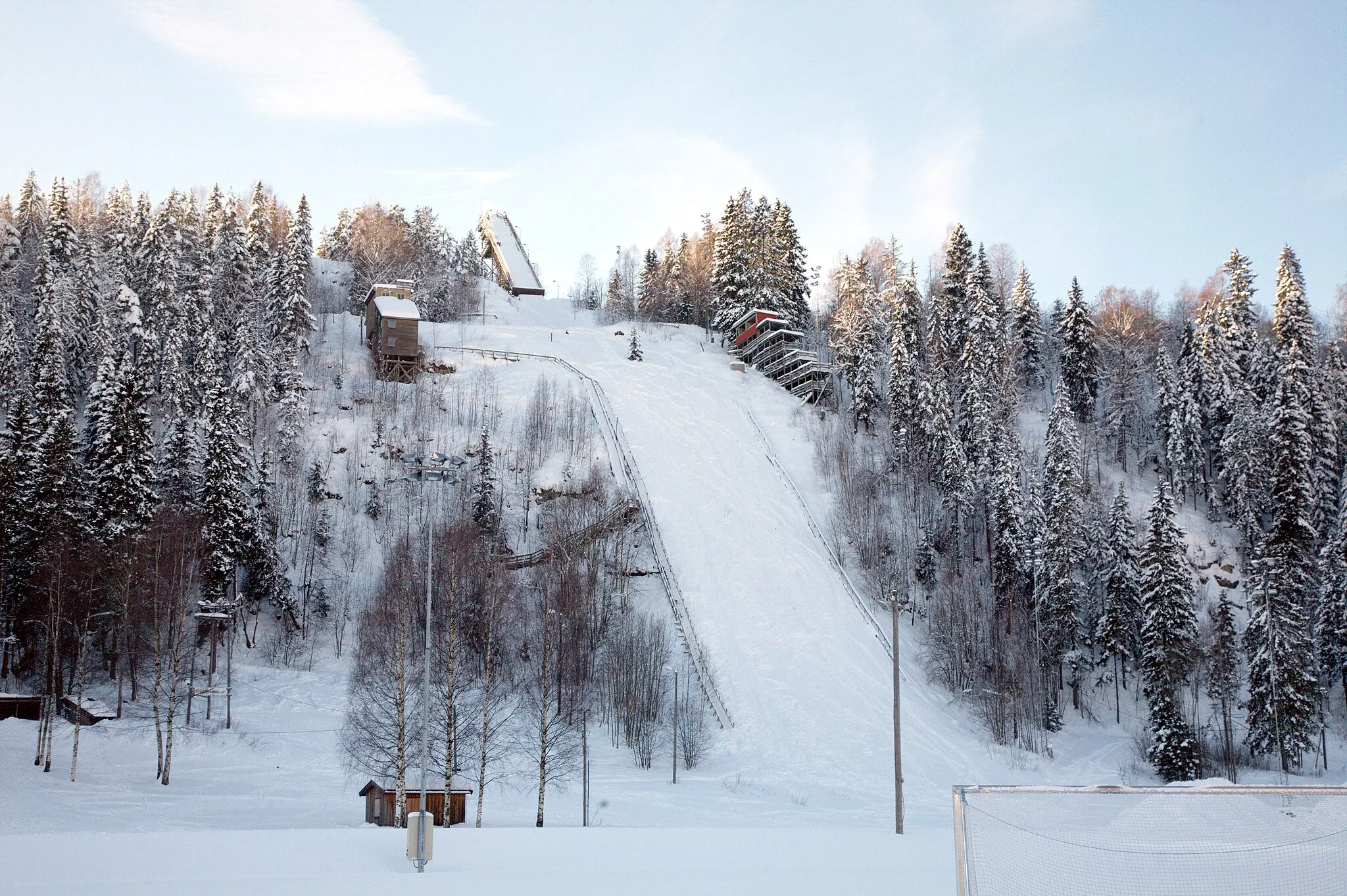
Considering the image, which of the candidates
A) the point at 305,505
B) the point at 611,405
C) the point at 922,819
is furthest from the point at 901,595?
the point at 305,505

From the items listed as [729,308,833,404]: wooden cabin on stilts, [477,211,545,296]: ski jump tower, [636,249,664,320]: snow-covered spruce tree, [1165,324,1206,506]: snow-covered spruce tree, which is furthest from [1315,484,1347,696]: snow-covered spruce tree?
[477,211,545,296]: ski jump tower

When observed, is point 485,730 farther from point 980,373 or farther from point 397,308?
point 397,308

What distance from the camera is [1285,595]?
4562 cm

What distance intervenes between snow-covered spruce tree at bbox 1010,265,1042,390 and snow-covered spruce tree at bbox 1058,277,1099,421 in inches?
119

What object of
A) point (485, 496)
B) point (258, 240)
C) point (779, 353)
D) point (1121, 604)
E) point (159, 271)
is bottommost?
point (1121, 604)

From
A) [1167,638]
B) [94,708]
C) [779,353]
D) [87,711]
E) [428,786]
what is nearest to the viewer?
[428,786]

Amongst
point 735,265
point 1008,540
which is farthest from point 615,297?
point 1008,540

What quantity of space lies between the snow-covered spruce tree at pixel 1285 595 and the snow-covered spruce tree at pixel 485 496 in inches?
1477

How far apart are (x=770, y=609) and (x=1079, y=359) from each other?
38344mm

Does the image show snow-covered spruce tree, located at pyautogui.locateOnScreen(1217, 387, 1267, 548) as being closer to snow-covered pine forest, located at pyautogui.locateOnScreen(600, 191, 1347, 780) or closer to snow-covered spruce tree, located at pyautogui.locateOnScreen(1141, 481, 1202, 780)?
snow-covered pine forest, located at pyautogui.locateOnScreen(600, 191, 1347, 780)

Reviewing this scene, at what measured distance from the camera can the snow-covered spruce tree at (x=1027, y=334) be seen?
74000mm

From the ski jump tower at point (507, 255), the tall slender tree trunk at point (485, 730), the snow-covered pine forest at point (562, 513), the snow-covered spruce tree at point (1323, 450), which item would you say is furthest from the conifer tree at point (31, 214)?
the snow-covered spruce tree at point (1323, 450)

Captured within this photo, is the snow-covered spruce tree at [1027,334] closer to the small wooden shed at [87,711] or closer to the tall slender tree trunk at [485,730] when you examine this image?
the tall slender tree trunk at [485,730]

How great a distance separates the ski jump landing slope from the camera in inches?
1415
